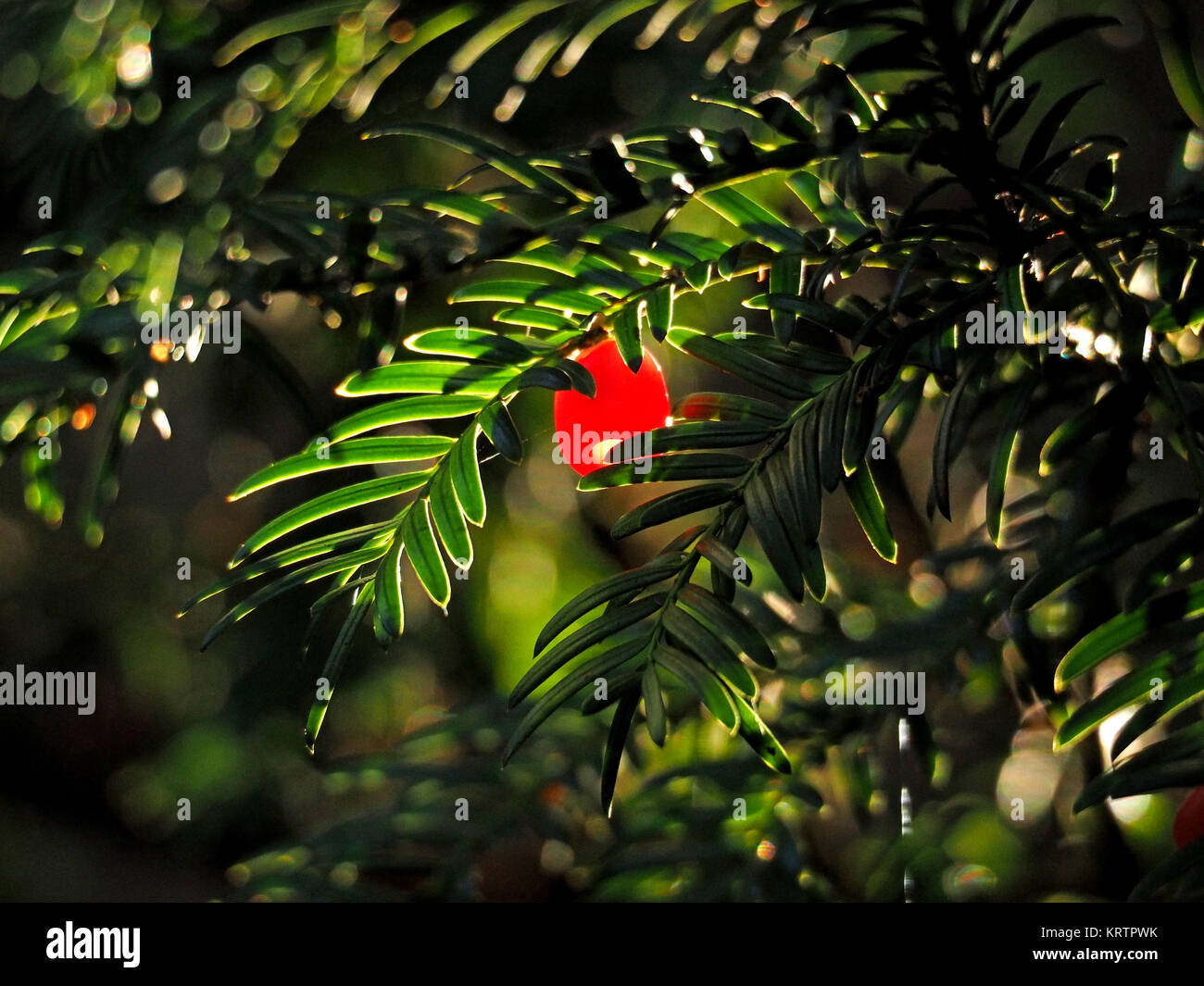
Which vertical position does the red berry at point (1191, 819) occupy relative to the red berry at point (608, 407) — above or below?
below

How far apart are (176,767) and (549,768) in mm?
496

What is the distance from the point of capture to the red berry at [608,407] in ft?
1.24
